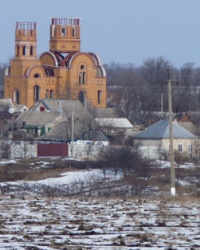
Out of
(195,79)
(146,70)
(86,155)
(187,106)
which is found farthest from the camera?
(195,79)

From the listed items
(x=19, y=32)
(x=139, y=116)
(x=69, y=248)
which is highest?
(x=19, y=32)

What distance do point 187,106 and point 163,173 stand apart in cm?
3593

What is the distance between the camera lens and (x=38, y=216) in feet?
49.2

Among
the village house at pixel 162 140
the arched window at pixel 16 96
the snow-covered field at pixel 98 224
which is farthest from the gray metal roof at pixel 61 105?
the snow-covered field at pixel 98 224

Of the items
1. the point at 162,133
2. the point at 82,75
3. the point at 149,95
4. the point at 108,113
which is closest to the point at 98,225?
the point at 162,133

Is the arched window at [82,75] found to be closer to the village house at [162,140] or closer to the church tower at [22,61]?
the church tower at [22,61]

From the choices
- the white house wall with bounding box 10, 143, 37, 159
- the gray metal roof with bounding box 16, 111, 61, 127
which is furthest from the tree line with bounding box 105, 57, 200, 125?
the white house wall with bounding box 10, 143, 37, 159

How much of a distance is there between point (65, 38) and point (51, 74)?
3.02 m

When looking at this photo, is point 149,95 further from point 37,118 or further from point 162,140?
point 162,140

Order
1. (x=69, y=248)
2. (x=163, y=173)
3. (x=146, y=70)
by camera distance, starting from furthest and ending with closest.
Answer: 1. (x=146, y=70)
2. (x=163, y=173)
3. (x=69, y=248)

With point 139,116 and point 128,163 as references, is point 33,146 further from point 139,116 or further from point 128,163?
point 139,116

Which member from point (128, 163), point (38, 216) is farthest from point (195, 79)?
point (38, 216)

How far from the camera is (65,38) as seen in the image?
65.8m

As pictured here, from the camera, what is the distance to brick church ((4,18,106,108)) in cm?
6344
